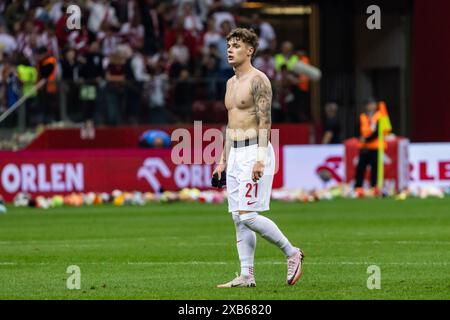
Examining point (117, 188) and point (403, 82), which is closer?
point (117, 188)

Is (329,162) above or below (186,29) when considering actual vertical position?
below

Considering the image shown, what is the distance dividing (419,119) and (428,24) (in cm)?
251

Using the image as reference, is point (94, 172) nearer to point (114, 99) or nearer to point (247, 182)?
point (114, 99)

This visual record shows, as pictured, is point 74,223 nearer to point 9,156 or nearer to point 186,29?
point 9,156

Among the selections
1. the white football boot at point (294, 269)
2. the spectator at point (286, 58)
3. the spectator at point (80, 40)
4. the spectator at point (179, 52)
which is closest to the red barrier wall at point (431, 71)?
the spectator at point (286, 58)

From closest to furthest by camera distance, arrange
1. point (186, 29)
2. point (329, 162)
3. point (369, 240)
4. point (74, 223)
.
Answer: point (369, 240) < point (74, 223) < point (329, 162) < point (186, 29)

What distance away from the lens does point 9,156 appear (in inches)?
1133

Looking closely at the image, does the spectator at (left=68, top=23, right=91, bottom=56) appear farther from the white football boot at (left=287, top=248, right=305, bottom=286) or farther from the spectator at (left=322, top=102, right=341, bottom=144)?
the white football boot at (left=287, top=248, right=305, bottom=286)

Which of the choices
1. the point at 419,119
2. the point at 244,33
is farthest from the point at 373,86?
the point at 244,33

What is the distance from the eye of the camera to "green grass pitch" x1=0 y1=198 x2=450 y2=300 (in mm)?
12891

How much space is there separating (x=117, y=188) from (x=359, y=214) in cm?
733

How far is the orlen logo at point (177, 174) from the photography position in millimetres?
29656

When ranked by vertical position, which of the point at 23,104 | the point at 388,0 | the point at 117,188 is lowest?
the point at 117,188

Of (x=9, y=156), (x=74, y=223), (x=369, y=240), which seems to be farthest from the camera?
(x=9, y=156)
